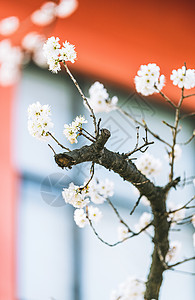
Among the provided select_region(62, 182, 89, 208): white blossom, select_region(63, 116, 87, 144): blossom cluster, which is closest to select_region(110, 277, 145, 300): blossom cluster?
select_region(62, 182, 89, 208): white blossom

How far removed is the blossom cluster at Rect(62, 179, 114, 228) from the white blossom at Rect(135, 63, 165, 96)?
0.90ft

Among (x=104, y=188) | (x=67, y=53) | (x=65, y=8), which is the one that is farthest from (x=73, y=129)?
(x=65, y=8)

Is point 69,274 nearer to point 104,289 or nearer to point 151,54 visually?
point 104,289

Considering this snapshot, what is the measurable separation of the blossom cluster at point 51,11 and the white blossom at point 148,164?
58.7 inches

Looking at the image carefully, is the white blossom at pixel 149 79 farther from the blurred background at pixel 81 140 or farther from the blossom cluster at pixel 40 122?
the blurred background at pixel 81 140

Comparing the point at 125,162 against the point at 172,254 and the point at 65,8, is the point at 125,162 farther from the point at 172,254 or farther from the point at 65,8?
the point at 65,8

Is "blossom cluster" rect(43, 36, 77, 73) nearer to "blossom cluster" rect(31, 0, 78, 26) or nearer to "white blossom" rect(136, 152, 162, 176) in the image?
"white blossom" rect(136, 152, 162, 176)

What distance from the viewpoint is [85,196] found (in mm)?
1227

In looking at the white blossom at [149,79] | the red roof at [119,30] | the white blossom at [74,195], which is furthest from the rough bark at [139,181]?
the red roof at [119,30]

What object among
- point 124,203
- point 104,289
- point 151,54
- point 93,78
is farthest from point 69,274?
point 151,54

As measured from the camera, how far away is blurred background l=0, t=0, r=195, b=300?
2.44 m

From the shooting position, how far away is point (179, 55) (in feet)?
7.58

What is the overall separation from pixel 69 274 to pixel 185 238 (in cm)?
63

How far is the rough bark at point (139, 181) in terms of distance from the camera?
1021mm
